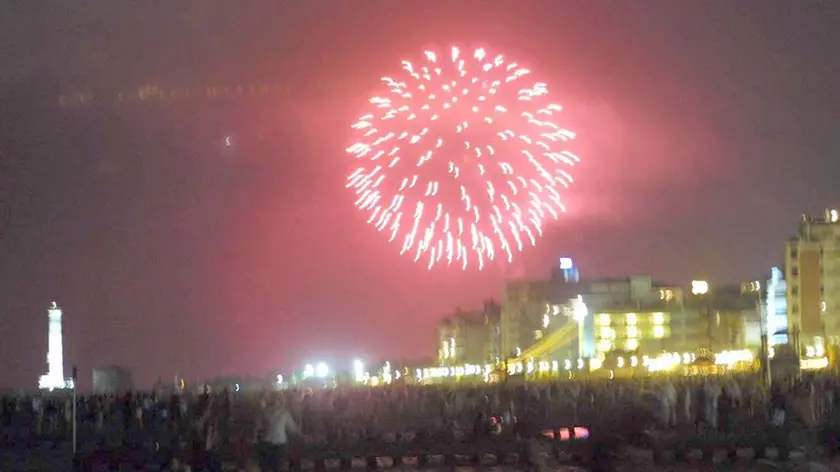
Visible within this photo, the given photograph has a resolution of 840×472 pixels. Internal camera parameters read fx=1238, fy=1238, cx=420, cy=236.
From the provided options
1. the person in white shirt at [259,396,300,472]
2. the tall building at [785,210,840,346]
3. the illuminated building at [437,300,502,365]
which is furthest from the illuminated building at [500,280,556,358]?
the person in white shirt at [259,396,300,472]

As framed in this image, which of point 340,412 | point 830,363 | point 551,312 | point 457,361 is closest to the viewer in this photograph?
point 340,412

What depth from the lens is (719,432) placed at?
2631 cm

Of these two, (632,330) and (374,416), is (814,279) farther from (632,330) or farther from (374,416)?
(374,416)

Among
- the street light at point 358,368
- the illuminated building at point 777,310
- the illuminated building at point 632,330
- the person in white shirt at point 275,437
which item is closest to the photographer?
the person in white shirt at point 275,437

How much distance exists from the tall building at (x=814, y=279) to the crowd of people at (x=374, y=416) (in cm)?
4680

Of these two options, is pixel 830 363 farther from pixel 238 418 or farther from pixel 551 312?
pixel 551 312

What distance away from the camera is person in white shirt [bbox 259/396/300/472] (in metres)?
22.4

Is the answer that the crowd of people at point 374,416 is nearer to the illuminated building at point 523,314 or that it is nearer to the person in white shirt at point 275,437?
the person in white shirt at point 275,437

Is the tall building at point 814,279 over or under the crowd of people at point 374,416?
over

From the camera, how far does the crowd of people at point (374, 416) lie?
993 inches

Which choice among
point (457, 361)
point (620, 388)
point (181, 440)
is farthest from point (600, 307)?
point (181, 440)

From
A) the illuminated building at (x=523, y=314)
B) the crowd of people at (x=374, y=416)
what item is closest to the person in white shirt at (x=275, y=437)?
the crowd of people at (x=374, y=416)

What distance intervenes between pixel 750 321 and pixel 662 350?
972 centimetres

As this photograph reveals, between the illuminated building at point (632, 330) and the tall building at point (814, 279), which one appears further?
the illuminated building at point (632, 330)
